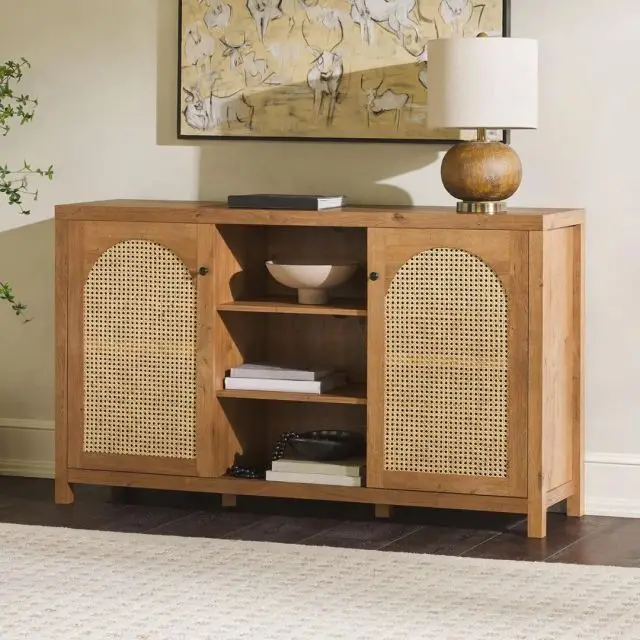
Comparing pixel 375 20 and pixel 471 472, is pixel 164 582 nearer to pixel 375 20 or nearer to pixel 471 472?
pixel 471 472

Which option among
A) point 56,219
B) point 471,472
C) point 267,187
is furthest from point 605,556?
point 56,219

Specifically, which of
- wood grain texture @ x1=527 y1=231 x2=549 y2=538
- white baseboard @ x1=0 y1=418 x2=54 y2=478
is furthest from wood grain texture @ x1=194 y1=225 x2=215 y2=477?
wood grain texture @ x1=527 y1=231 x2=549 y2=538

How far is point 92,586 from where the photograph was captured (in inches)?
128

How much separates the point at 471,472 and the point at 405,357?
14.8 inches

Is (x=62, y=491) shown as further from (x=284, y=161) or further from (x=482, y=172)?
(x=482, y=172)

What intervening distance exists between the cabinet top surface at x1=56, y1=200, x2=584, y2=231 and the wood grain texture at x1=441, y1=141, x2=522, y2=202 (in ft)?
0.24

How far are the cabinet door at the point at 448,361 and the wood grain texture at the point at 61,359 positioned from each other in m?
0.96

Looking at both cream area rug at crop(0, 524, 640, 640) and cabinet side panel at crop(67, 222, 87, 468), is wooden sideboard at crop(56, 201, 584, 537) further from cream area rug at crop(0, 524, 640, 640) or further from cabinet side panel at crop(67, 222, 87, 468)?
cream area rug at crop(0, 524, 640, 640)

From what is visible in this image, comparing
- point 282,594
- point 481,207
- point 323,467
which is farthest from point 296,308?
point 282,594

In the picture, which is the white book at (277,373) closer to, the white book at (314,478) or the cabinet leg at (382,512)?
the white book at (314,478)

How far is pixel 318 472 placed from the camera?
398 centimetres

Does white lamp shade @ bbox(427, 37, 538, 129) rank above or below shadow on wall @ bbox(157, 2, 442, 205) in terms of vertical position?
above

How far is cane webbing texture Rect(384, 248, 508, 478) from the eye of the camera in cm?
377

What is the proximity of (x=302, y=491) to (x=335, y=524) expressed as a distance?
0.45ft
